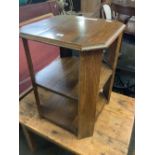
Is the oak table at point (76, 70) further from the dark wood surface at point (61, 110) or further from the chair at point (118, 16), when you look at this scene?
the chair at point (118, 16)

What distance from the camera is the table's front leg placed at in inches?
31.5

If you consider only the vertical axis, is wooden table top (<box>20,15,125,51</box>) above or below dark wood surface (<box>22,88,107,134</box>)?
above

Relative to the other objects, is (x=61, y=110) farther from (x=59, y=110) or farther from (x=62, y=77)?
(x=62, y=77)

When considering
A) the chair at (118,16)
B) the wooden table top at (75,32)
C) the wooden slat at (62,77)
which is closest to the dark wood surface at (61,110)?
the wooden slat at (62,77)

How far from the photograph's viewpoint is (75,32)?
860 millimetres

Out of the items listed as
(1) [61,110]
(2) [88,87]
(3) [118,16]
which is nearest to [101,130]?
(1) [61,110]

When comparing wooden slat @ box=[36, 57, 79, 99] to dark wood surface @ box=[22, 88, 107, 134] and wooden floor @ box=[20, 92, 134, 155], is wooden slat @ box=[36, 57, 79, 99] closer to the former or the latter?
dark wood surface @ box=[22, 88, 107, 134]

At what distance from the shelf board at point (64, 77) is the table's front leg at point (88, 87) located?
0.22ft

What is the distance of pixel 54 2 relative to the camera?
2.22m

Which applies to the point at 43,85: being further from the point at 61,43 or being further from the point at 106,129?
the point at 106,129

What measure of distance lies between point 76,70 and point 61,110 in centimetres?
29

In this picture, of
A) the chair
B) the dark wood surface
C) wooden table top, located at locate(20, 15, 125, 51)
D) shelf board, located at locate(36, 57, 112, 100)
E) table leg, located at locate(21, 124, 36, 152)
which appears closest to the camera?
wooden table top, located at locate(20, 15, 125, 51)

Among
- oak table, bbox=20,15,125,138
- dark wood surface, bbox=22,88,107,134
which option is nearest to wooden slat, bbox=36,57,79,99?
oak table, bbox=20,15,125,138
